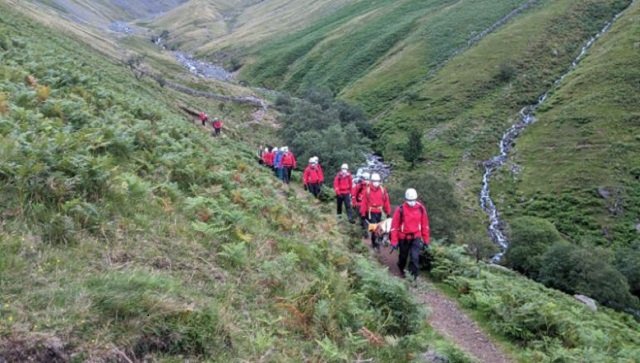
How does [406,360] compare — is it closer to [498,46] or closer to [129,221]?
[129,221]

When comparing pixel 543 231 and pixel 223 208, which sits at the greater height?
pixel 223 208

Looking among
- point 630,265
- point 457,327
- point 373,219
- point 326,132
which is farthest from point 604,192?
point 457,327

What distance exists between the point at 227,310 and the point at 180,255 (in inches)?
56.3

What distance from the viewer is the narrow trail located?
34.4 ft

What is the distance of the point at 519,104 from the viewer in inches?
3140

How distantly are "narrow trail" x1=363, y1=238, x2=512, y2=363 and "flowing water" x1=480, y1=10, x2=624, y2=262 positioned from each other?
34521 millimetres

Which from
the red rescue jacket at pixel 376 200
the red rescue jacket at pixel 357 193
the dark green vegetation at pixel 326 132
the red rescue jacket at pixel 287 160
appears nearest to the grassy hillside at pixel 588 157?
the dark green vegetation at pixel 326 132

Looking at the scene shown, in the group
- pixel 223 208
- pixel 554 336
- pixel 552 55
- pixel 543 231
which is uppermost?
pixel 552 55

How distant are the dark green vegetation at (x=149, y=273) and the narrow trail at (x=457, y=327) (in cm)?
139

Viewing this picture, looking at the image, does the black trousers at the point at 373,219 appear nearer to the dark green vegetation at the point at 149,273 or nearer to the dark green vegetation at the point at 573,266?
the dark green vegetation at the point at 149,273

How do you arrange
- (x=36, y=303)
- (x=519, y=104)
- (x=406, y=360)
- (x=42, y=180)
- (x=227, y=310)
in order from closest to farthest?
(x=36, y=303) → (x=227, y=310) → (x=42, y=180) → (x=406, y=360) → (x=519, y=104)

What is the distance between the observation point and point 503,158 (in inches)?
2680

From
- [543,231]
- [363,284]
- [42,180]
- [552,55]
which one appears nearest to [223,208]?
[363,284]

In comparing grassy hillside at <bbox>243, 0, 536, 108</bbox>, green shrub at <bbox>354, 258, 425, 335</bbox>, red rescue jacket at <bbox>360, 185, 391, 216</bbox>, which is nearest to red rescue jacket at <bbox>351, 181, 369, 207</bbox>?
red rescue jacket at <bbox>360, 185, 391, 216</bbox>
